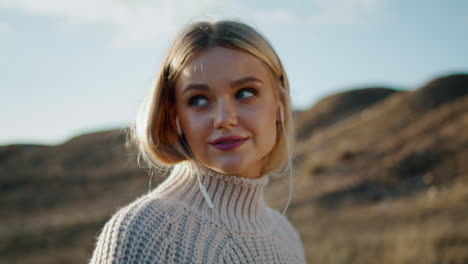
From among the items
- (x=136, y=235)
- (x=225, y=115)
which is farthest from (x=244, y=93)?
(x=136, y=235)

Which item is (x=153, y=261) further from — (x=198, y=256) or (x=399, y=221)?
(x=399, y=221)

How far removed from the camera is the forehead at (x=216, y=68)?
6.39 ft

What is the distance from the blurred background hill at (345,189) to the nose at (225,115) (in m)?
0.62

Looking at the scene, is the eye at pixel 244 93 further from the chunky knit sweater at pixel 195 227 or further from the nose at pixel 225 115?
the chunky knit sweater at pixel 195 227

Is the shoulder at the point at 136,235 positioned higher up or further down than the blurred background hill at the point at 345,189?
higher up

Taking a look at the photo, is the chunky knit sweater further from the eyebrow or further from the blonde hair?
the eyebrow

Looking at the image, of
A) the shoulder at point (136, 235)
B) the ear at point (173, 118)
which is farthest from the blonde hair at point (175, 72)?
the shoulder at point (136, 235)

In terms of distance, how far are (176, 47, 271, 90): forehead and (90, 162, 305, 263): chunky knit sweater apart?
0.44 metres

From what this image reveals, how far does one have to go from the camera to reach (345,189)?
1402 cm

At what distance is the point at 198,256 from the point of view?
175 cm

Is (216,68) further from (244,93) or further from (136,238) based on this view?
(136,238)

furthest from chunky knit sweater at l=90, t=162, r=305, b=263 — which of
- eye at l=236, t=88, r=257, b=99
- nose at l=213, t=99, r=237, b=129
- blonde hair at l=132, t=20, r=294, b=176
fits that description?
eye at l=236, t=88, r=257, b=99

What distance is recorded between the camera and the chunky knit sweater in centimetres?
165

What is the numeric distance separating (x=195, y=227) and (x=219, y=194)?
0.25 m
